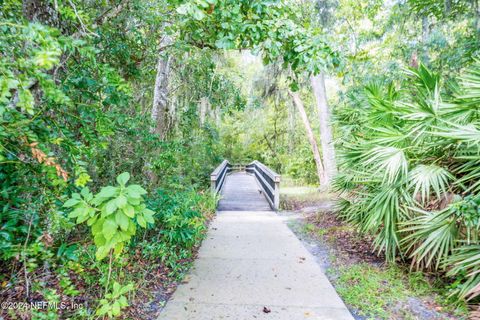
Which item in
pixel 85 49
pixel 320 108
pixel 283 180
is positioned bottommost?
pixel 283 180

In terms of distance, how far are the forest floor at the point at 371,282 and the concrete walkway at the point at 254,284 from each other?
15 cm

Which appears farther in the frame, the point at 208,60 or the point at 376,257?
the point at 208,60

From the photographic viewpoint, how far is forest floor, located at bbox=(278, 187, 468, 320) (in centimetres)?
240

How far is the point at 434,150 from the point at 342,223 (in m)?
2.36

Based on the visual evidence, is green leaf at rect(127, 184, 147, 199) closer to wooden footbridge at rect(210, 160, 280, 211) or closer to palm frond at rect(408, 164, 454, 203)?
palm frond at rect(408, 164, 454, 203)

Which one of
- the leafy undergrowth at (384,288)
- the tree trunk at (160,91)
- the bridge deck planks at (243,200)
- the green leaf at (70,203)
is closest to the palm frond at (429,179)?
the leafy undergrowth at (384,288)

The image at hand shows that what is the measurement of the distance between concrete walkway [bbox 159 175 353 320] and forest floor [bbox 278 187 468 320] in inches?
6.1

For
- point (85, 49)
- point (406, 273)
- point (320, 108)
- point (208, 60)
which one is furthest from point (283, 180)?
point (85, 49)

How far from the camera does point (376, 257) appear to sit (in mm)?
3607

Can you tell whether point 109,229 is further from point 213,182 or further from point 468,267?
point 213,182

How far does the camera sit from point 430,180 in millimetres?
2836

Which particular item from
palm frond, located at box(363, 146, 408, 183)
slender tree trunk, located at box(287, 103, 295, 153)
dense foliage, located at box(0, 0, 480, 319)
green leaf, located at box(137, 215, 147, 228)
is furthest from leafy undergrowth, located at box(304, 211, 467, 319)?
slender tree trunk, located at box(287, 103, 295, 153)

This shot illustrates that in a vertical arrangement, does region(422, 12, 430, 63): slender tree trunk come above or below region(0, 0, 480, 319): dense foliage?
above

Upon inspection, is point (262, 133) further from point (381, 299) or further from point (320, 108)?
point (381, 299)
